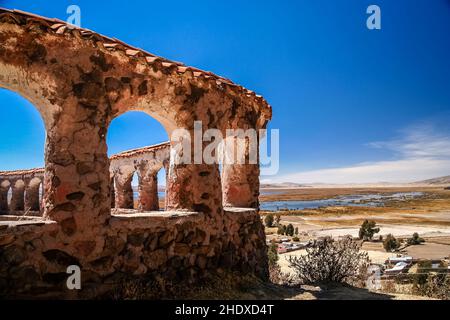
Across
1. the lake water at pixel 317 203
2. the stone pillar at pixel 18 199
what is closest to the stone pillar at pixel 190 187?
the stone pillar at pixel 18 199

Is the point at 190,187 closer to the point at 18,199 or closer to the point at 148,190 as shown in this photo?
the point at 148,190

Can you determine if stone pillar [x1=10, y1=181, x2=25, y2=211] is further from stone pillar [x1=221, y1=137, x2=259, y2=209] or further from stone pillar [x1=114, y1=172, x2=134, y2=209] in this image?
stone pillar [x1=221, y1=137, x2=259, y2=209]

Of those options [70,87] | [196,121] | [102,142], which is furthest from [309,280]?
[70,87]

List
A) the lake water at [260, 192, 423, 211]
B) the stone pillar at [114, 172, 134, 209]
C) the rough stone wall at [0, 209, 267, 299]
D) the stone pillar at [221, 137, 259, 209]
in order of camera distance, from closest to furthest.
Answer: the rough stone wall at [0, 209, 267, 299], the stone pillar at [221, 137, 259, 209], the stone pillar at [114, 172, 134, 209], the lake water at [260, 192, 423, 211]

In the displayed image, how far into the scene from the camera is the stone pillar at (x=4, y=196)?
16016 mm

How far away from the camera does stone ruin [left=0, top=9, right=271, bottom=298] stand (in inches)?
149

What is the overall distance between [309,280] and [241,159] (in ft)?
9.44

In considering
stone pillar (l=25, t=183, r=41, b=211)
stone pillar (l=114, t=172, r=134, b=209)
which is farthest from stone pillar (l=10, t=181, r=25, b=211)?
stone pillar (l=114, t=172, r=134, b=209)

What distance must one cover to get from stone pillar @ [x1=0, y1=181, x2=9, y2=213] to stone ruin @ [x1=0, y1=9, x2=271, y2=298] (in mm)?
13853

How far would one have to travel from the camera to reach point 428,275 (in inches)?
411

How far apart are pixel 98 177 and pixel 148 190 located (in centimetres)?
681

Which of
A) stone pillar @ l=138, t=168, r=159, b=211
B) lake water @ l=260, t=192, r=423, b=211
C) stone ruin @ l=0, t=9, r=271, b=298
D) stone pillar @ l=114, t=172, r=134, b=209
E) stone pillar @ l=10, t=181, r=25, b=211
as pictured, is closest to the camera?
stone ruin @ l=0, t=9, r=271, b=298

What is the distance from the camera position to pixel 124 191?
11.7m

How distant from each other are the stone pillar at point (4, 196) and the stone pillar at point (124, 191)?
749 centimetres
